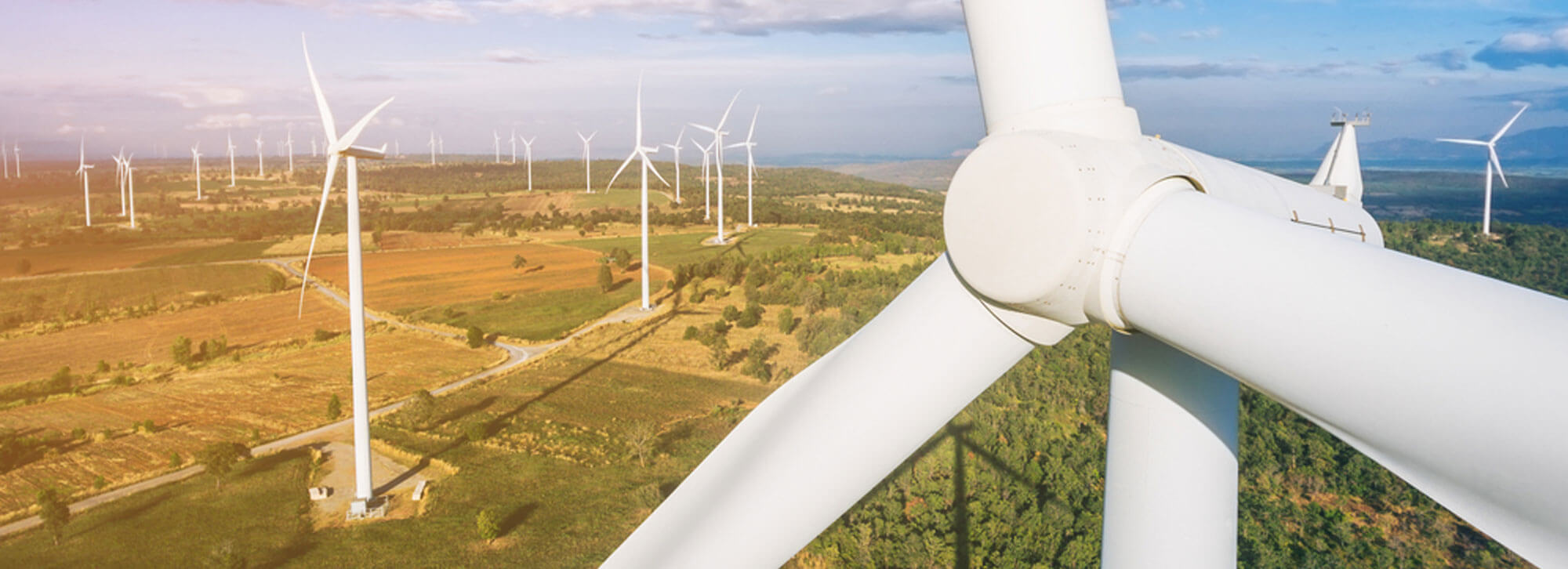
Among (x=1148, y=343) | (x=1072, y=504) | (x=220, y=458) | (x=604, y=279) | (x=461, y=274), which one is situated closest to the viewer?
(x=1148, y=343)

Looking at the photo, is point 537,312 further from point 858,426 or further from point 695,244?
point 858,426

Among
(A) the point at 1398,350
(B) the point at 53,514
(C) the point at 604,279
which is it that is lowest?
(B) the point at 53,514

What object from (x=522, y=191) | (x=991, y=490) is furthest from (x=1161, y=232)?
(x=522, y=191)

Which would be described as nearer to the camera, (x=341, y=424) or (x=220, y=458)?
(x=220, y=458)

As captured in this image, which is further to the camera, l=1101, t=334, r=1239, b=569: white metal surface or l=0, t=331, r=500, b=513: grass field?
l=0, t=331, r=500, b=513: grass field

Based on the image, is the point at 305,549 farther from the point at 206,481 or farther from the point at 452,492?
the point at 206,481

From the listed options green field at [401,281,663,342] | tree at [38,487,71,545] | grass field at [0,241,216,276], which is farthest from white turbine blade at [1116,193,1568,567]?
grass field at [0,241,216,276]

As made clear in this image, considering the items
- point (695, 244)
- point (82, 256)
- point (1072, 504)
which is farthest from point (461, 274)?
point (1072, 504)

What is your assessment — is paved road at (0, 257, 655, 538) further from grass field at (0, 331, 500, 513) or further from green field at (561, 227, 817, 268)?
green field at (561, 227, 817, 268)

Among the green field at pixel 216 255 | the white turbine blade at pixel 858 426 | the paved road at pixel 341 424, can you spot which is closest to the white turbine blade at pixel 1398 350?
the white turbine blade at pixel 858 426
